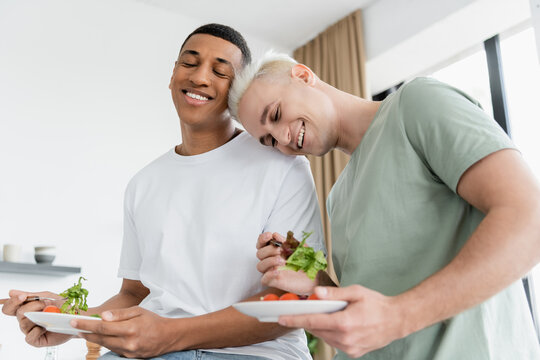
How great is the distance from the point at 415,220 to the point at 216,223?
2.08ft

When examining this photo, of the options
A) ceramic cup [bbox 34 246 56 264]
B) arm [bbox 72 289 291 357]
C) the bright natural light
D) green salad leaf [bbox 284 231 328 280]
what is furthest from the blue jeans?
the bright natural light

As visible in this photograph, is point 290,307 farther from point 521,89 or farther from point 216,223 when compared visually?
point 521,89

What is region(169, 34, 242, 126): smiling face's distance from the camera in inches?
65.9

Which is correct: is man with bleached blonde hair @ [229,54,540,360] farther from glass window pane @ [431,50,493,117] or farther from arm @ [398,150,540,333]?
glass window pane @ [431,50,493,117]

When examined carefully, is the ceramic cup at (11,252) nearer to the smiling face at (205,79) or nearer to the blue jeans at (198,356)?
the smiling face at (205,79)

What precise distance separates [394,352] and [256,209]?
0.60 meters

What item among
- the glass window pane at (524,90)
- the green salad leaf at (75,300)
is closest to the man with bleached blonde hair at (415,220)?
the green salad leaf at (75,300)

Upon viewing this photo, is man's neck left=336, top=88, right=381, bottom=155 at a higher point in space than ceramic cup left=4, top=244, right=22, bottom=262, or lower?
higher

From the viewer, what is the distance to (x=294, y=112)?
138 cm

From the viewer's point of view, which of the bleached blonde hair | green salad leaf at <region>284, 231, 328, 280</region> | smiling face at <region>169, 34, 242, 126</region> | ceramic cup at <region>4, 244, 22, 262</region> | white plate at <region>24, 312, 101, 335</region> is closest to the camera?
green salad leaf at <region>284, 231, 328, 280</region>

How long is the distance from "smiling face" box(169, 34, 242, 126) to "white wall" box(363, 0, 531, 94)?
234 cm

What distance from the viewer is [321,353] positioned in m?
3.87

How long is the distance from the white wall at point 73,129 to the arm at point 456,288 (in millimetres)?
2937

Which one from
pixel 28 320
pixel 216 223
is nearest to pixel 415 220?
pixel 216 223
